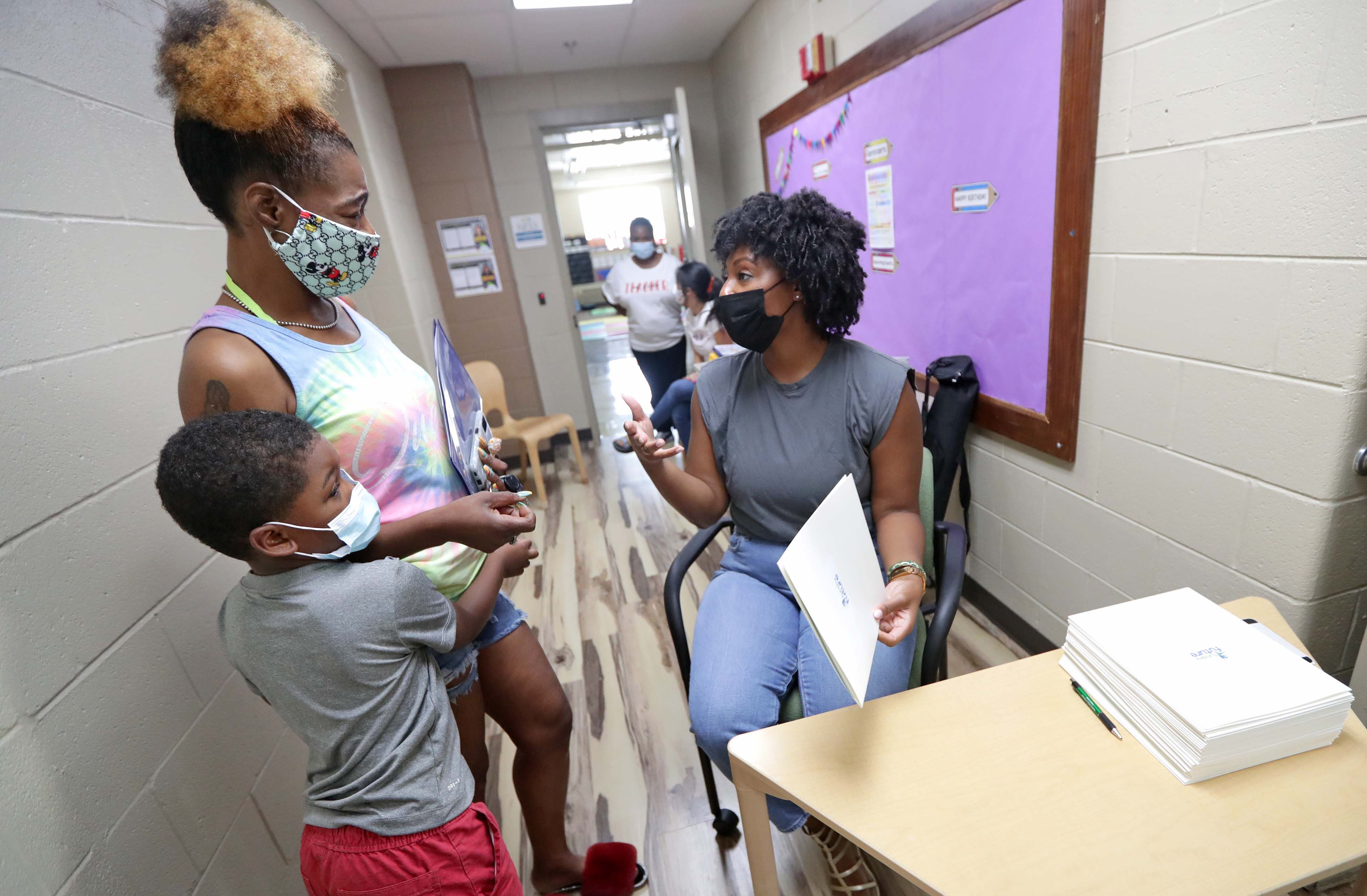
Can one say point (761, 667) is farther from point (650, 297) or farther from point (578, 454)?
point (650, 297)

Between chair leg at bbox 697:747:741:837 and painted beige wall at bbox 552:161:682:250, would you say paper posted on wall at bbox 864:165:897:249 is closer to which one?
chair leg at bbox 697:747:741:837

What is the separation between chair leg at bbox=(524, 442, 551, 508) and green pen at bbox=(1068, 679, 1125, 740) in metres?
3.04

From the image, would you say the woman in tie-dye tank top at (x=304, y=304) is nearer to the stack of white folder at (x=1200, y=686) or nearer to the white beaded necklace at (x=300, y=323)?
the white beaded necklace at (x=300, y=323)

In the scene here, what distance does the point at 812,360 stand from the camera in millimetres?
1412

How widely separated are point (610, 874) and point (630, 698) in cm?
67

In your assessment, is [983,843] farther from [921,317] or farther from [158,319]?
[921,317]

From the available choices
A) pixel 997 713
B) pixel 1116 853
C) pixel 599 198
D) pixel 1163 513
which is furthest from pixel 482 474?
pixel 599 198

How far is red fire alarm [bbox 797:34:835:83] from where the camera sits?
2.54 m

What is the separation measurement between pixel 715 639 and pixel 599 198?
12.7 metres

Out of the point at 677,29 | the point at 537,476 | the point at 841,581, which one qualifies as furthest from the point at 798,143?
the point at 841,581

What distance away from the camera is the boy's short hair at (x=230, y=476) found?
0.75 m

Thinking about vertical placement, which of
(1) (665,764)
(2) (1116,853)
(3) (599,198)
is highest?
(3) (599,198)

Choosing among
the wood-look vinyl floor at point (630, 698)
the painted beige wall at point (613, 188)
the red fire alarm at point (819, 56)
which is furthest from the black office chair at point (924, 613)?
the painted beige wall at point (613, 188)

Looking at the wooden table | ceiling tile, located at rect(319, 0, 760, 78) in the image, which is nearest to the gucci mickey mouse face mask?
the wooden table
